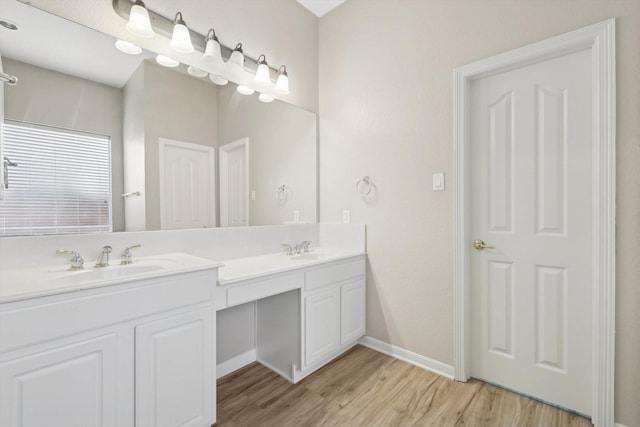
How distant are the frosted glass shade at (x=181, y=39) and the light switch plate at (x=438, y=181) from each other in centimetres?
168

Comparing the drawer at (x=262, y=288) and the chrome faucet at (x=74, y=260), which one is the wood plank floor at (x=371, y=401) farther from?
the chrome faucet at (x=74, y=260)

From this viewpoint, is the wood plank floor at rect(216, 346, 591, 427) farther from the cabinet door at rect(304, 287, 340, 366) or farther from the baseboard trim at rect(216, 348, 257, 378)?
the cabinet door at rect(304, 287, 340, 366)

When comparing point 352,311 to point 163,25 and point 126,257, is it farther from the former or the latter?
point 163,25

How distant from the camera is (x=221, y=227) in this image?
203 centimetres

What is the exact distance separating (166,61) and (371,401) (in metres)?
2.29

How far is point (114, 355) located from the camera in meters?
1.15

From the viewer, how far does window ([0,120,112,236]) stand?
1325mm

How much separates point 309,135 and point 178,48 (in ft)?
3.92

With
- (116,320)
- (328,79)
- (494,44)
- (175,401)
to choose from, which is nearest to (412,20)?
(494,44)

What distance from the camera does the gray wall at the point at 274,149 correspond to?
6.86 feet

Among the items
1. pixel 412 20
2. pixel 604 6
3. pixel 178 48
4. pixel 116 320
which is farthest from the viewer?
pixel 412 20

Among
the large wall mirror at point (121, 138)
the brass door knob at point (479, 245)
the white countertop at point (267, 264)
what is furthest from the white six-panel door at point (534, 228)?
the large wall mirror at point (121, 138)

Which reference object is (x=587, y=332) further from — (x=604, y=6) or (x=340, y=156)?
(x=340, y=156)

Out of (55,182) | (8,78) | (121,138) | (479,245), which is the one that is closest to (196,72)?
(121,138)
